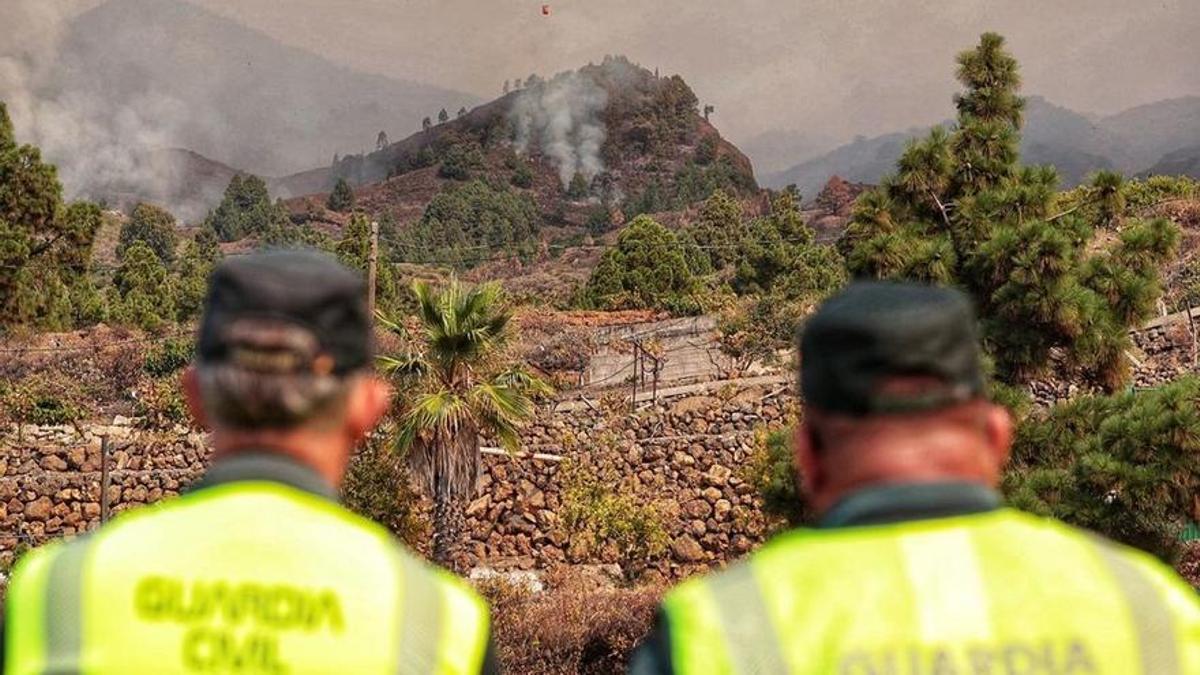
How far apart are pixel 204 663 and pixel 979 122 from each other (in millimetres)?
10251

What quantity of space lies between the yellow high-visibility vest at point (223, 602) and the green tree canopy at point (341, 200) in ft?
433

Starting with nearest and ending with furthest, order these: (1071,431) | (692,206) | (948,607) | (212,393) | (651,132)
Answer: (948,607)
(212,393)
(1071,431)
(692,206)
(651,132)

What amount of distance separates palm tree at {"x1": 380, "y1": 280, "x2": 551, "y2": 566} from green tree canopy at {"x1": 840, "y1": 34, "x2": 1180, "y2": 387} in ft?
14.5

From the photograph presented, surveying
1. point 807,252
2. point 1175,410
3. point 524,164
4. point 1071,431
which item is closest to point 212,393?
point 1175,410

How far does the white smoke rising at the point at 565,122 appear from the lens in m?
161

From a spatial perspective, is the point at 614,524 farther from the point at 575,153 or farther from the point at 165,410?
the point at 575,153

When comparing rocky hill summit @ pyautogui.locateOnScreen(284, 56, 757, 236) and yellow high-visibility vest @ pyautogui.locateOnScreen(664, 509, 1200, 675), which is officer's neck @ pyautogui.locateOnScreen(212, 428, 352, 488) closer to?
yellow high-visibility vest @ pyautogui.locateOnScreen(664, 509, 1200, 675)

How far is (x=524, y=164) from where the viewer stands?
15212 centimetres

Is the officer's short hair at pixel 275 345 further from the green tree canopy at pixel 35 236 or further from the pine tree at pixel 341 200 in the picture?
the pine tree at pixel 341 200

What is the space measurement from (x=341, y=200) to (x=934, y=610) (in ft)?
441

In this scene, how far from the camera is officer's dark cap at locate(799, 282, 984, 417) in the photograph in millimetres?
1449

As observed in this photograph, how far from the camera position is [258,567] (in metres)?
1.42

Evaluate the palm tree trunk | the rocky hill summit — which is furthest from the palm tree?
the rocky hill summit

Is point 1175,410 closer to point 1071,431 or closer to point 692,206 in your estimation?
point 1071,431
